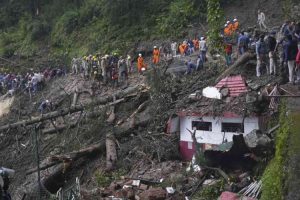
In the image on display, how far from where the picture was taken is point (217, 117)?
53.9 ft

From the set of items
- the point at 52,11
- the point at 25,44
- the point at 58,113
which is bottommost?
the point at 58,113

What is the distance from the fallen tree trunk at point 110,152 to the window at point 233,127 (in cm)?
388

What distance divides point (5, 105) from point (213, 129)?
61.0ft

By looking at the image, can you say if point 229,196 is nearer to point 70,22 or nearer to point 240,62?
point 240,62

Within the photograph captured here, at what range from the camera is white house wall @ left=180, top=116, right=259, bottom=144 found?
15.8m

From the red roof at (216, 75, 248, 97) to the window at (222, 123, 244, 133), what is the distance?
3.17ft

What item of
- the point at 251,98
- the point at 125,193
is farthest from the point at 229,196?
the point at 251,98

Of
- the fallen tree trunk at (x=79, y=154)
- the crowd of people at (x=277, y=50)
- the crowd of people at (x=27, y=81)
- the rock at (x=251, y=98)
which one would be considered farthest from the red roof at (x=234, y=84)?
the crowd of people at (x=27, y=81)

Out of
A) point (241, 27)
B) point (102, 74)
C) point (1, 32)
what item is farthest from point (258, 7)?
point (1, 32)

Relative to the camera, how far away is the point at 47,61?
39.8 m

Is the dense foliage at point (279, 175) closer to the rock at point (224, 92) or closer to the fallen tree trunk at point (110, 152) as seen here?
the rock at point (224, 92)

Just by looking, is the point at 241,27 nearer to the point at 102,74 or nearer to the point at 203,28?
the point at 203,28

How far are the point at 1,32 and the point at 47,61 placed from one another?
12.2 metres

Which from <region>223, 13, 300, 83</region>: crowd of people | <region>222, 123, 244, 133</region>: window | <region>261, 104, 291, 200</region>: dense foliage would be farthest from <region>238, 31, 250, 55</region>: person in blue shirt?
<region>261, 104, 291, 200</region>: dense foliage
